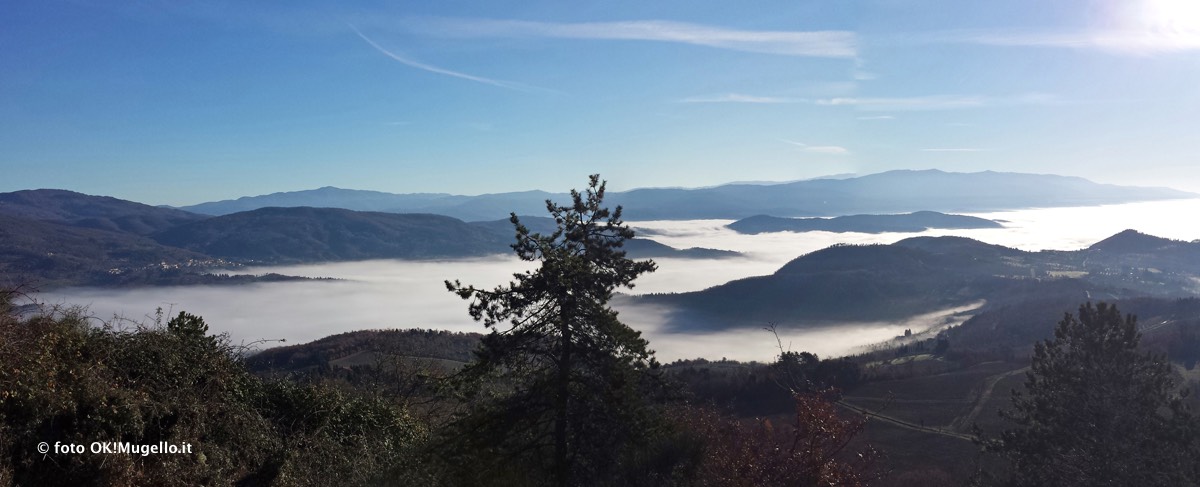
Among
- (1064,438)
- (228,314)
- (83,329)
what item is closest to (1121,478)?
(1064,438)

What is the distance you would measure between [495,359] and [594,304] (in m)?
2.45

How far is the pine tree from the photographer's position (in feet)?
60.2

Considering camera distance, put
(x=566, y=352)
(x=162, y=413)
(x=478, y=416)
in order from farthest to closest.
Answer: (x=478, y=416), (x=566, y=352), (x=162, y=413)

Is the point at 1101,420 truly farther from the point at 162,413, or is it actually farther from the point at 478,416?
the point at 162,413

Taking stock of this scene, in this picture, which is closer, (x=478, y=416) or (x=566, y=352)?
(x=566, y=352)

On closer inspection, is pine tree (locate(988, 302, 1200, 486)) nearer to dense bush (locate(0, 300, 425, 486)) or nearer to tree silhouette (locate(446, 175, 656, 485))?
tree silhouette (locate(446, 175, 656, 485))

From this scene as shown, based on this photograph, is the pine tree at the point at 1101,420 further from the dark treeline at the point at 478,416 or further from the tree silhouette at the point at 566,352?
the tree silhouette at the point at 566,352

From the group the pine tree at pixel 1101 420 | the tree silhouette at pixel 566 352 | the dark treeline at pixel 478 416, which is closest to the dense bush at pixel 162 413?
the dark treeline at pixel 478 416

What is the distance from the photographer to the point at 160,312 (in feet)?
40.3

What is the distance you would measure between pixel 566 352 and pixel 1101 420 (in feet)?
55.4

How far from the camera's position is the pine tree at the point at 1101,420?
722 inches

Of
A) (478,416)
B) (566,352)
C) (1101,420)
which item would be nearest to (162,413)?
(478,416)

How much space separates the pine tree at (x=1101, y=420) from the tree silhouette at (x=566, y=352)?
47.4 ft

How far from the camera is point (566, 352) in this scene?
13297 mm
